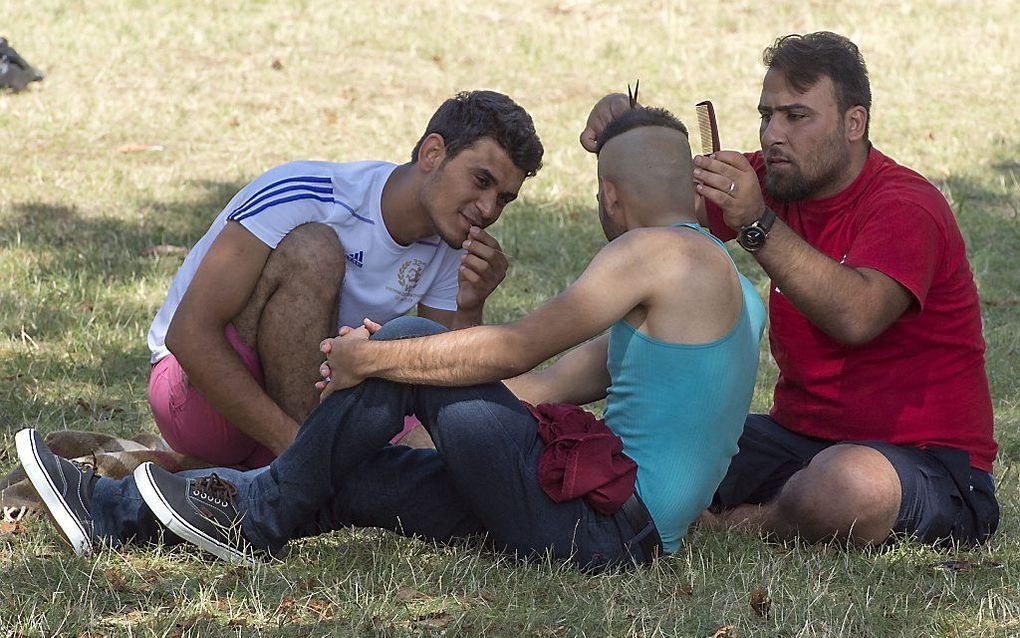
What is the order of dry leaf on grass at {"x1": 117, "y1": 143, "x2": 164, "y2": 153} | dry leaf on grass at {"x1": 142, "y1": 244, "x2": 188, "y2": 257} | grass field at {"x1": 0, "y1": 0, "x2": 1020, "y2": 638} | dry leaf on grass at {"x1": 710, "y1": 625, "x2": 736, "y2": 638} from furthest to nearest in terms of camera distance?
dry leaf on grass at {"x1": 117, "y1": 143, "x2": 164, "y2": 153}, dry leaf on grass at {"x1": 142, "y1": 244, "x2": 188, "y2": 257}, grass field at {"x1": 0, "y1": 0, "x2": 1020, "y2": 638}, dry leaf on grass at {"x1": 710, "y1": 625, "x2": 736, "y2": 638}

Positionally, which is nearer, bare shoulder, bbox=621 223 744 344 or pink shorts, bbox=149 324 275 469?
bare shoulder, bbox=621 223 744 344

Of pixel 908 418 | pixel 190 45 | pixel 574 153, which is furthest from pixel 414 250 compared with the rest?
pixel 190 45

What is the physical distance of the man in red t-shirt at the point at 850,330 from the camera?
390 centimetres

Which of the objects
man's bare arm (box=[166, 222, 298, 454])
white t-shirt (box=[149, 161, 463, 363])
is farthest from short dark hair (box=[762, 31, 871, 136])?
man's bare arm (box=[166, 222, 298, 454])

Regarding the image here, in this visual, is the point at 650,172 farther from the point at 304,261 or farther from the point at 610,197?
the point at 304,261

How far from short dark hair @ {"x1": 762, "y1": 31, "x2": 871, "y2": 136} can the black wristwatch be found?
0.62m

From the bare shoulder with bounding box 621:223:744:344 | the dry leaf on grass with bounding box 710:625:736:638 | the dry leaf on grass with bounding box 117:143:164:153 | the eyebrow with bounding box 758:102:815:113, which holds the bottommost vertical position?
the dry leaf on grass with bounding box 710:625:736:638

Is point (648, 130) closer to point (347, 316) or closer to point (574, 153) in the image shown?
point (347, 316)

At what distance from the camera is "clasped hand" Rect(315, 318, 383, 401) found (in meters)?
3.56

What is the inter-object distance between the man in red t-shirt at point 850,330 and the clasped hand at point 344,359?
102 cm

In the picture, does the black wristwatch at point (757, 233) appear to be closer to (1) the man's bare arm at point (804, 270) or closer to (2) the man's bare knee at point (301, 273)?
(1) the man's bare arm at point (804, 270)

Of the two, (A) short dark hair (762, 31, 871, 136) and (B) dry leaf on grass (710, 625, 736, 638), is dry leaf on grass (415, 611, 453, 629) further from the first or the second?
(A) short dark hair (762, 31, 871, 136)

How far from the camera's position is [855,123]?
4297mm

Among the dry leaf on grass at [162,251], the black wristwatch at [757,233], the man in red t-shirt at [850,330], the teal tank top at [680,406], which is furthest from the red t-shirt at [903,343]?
the dry leaf on grass at [162,251]
